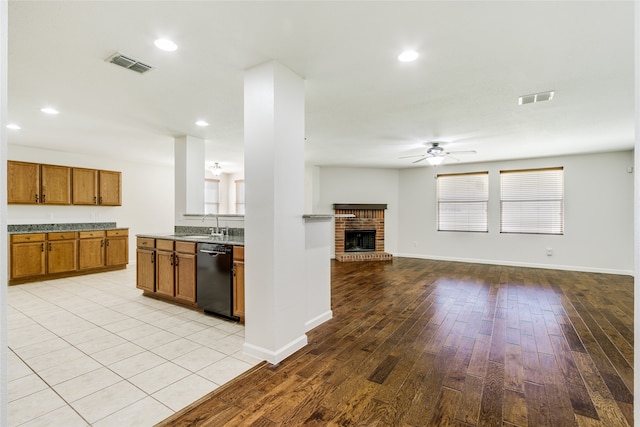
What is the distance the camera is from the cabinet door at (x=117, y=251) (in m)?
6.17

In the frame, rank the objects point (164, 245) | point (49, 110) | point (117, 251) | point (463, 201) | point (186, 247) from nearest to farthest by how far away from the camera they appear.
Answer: point (49, 110) → point (186, 247) → point (164, 245) → point (117, 251) → point (463, 201)

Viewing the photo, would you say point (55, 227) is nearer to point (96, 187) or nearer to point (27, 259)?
point (27, 259)

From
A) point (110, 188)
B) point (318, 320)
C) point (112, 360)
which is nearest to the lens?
point (112, 360)

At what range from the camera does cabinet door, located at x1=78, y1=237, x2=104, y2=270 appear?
576 cm

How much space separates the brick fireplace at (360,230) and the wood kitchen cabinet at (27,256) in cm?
610

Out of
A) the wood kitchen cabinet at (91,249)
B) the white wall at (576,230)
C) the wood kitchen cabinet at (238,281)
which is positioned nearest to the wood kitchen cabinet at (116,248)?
the wood kitchen cabinet at (91,249)

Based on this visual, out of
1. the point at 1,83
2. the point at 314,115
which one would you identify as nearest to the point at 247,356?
the point at 1,83

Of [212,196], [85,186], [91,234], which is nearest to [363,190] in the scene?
[212,196]

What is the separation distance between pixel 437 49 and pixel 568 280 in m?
5.39

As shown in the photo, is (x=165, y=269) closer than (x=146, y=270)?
Yes

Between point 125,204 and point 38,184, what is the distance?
1651 mm

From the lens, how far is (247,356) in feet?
8.43

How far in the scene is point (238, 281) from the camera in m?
3.17

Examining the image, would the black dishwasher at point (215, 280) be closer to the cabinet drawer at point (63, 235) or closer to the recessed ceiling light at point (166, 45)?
the recessed ceiling light at point (166, 45)
